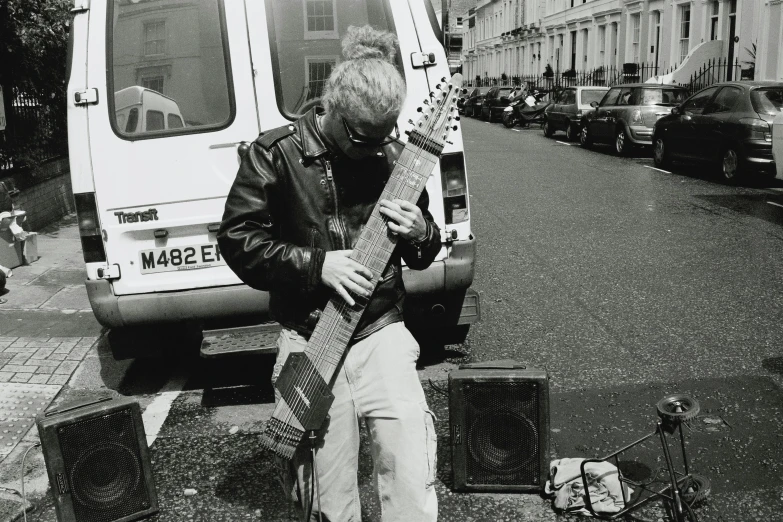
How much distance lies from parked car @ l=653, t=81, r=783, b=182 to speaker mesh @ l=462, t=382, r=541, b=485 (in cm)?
1130

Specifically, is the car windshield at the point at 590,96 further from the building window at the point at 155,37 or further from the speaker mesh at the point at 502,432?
the speaker mesh at the point at 502,432

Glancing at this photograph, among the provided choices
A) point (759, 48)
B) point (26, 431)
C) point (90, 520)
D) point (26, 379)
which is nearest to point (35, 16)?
point (26, 379)

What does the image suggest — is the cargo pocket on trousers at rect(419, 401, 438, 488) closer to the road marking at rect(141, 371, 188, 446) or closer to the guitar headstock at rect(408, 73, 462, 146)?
the guitar headstock at rect(408, 73, 462, 146)

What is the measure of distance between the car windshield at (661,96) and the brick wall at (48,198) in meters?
13.0

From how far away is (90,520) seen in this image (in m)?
3.68

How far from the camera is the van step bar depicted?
4.76 metres

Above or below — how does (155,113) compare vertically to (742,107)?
above

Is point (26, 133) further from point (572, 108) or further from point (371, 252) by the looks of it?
point (572, 108)

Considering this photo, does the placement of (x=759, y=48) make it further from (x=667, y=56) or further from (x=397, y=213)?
(x=397, y=213)

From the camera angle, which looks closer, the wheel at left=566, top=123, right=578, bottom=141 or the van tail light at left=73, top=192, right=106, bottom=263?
the van tail light at left=73, top=192, right=106, bottom=263

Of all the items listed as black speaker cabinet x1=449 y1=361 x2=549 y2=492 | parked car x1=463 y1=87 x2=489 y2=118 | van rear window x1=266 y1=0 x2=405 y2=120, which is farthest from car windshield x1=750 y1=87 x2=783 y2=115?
parked car x1=463 y1=87 x2=489 y2=118

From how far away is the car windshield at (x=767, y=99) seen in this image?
14148 mm

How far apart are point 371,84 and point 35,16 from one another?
31.1 ft

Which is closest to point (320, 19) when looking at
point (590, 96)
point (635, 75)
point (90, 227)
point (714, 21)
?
point (90, 227)
